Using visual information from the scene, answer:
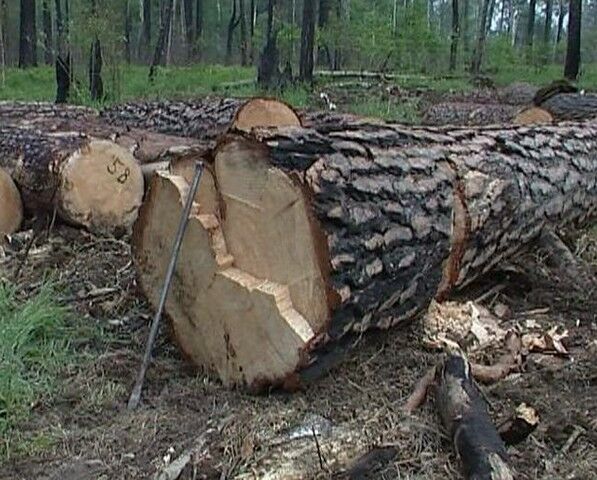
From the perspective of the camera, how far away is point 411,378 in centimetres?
279

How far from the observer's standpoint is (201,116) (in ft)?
22.4

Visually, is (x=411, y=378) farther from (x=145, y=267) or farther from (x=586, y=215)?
(x=586, y=215)

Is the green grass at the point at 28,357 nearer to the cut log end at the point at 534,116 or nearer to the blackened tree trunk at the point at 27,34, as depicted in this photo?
the cut log end at the point at 534,116

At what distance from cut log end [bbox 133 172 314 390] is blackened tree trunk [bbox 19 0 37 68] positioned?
746 inches

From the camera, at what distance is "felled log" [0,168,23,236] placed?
450 centimetres

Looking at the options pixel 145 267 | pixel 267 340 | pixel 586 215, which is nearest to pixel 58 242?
pixel 145 267

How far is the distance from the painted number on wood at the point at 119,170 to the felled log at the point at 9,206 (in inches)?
24.1

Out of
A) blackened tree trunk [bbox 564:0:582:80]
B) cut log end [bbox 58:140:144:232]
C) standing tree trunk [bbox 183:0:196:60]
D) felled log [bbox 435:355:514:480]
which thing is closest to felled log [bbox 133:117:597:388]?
felled log [bbox 435:355:514:480]

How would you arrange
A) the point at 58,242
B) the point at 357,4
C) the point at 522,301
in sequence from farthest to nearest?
the point at 357,4 → the point at 58,242 → the point at 522,301

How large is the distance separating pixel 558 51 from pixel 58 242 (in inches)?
1017

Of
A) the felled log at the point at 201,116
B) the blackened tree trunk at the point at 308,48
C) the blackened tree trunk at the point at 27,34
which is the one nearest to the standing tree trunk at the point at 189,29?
the blackened tree trunk at the point at 27,34

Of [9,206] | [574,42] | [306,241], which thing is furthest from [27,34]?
[306,241]

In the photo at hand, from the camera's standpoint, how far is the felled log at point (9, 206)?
177 inches

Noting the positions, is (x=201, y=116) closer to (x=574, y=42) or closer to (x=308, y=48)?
(x=308, y=48)
